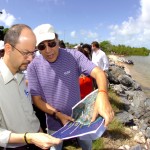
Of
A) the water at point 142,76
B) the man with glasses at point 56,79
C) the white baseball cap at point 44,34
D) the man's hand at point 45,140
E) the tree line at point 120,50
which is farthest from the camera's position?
the tree line at point 120,50

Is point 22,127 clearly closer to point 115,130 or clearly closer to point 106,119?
point 106,119

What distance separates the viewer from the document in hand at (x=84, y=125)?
2033 millimetres

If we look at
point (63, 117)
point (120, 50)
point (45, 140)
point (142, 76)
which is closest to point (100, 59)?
point (63, 117)

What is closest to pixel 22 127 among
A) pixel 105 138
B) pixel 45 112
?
pixel 45 112

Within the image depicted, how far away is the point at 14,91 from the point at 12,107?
127mm

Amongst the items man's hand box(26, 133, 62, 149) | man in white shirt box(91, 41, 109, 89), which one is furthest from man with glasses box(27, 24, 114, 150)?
man in white shirt box(91, 41, 109, 89)

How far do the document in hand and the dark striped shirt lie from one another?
529 mm

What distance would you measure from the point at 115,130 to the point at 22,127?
4.34 meters

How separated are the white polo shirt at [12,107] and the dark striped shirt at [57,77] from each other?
0.75 metres

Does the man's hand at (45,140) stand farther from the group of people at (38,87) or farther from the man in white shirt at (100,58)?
the man in white shirt at (100,58)

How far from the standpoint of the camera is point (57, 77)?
312 cm

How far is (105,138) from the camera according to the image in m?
5.85

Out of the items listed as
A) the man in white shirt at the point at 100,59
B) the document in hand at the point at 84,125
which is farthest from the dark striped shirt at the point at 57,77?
the man in white shirt at the point at 100,59

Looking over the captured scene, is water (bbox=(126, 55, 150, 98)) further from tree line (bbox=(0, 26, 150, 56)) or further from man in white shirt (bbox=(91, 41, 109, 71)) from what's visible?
tree line (bbox=(0, 26, 150, 56))
